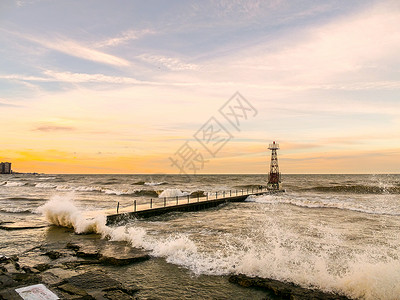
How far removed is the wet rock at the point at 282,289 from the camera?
678 centimetres

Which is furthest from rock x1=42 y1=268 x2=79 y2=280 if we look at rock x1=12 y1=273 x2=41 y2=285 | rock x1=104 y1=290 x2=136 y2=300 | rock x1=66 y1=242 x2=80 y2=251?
rock x1=66 y1=242 x2=80 y2=251

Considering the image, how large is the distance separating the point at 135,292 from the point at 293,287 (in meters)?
4.13

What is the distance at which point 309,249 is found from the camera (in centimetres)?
1127

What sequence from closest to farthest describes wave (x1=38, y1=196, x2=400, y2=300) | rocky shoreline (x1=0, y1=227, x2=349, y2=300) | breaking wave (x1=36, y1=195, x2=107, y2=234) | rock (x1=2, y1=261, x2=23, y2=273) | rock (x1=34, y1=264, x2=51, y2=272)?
rocky shoreline (x1=0, y1=227, x2=349, y2=300), wave (x1=38, y1=196, x2=400, y2=300), rock (x1=2, y1=261, x2=23, y2=273), rock (x1=34, y1=264, x2=51, y2=272), breaking wave (x1=36, y1=195, x2=107, y2=234)

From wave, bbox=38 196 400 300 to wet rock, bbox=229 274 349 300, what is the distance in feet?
1.11

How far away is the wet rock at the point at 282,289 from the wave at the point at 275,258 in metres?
0.34

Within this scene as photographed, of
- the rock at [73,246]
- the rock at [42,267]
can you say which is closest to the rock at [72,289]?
the rock at [42,267]

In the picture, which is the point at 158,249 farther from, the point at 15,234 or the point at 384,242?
the point at 384,242

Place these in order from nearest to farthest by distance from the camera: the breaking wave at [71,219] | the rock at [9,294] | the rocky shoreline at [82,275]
Answer: the rock at [9,294] < the rocky shoreline at [82,275] < the breaking wave at [71,219]

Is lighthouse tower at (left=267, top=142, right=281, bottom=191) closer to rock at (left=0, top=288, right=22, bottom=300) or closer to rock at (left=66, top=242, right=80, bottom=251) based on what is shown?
rock at (left=66, top=242, right=80, bottom=251)

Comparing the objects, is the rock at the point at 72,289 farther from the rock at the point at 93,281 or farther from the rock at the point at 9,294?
the rock at the point at 9,294

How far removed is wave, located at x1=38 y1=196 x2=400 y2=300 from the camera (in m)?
7.31

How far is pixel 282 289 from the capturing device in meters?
7.12

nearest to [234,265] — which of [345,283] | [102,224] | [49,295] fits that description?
[345,283]
